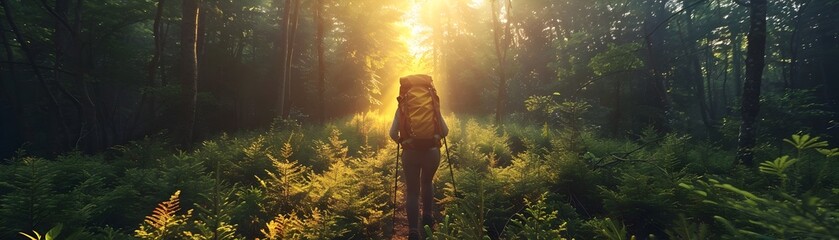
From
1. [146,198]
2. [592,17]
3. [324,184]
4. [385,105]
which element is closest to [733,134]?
[592,17]

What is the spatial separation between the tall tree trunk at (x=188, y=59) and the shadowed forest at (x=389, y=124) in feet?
0.14

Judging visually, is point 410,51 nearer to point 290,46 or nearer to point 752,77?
point 290,46

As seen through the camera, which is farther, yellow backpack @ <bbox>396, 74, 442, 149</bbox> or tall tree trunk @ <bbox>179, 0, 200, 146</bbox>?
tall tree trunk @ <bbox>179, 0, 200, 146</bbox>

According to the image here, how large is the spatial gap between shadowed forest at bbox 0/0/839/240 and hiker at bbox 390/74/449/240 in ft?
1.56

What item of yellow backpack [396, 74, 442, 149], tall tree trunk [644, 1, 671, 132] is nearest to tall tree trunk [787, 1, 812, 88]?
tall tree trunk [644, 1, 671, 132]

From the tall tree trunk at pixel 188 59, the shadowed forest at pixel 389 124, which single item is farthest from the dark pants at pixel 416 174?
the tall tree trunk at pixel 188 59

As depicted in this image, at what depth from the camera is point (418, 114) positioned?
486cm

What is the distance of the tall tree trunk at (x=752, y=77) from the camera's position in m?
7.09

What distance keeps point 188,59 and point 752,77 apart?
1328cm

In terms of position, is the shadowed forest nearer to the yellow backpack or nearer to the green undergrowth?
the green undergrowth

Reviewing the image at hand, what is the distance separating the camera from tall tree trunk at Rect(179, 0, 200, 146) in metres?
10.4

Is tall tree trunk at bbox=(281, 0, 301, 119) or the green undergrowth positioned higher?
tall tree trunk at bbox=(281, 0, 301, 119)

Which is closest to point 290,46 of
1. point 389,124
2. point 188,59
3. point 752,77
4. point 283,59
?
point 283,59

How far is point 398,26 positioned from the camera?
2528 cm
